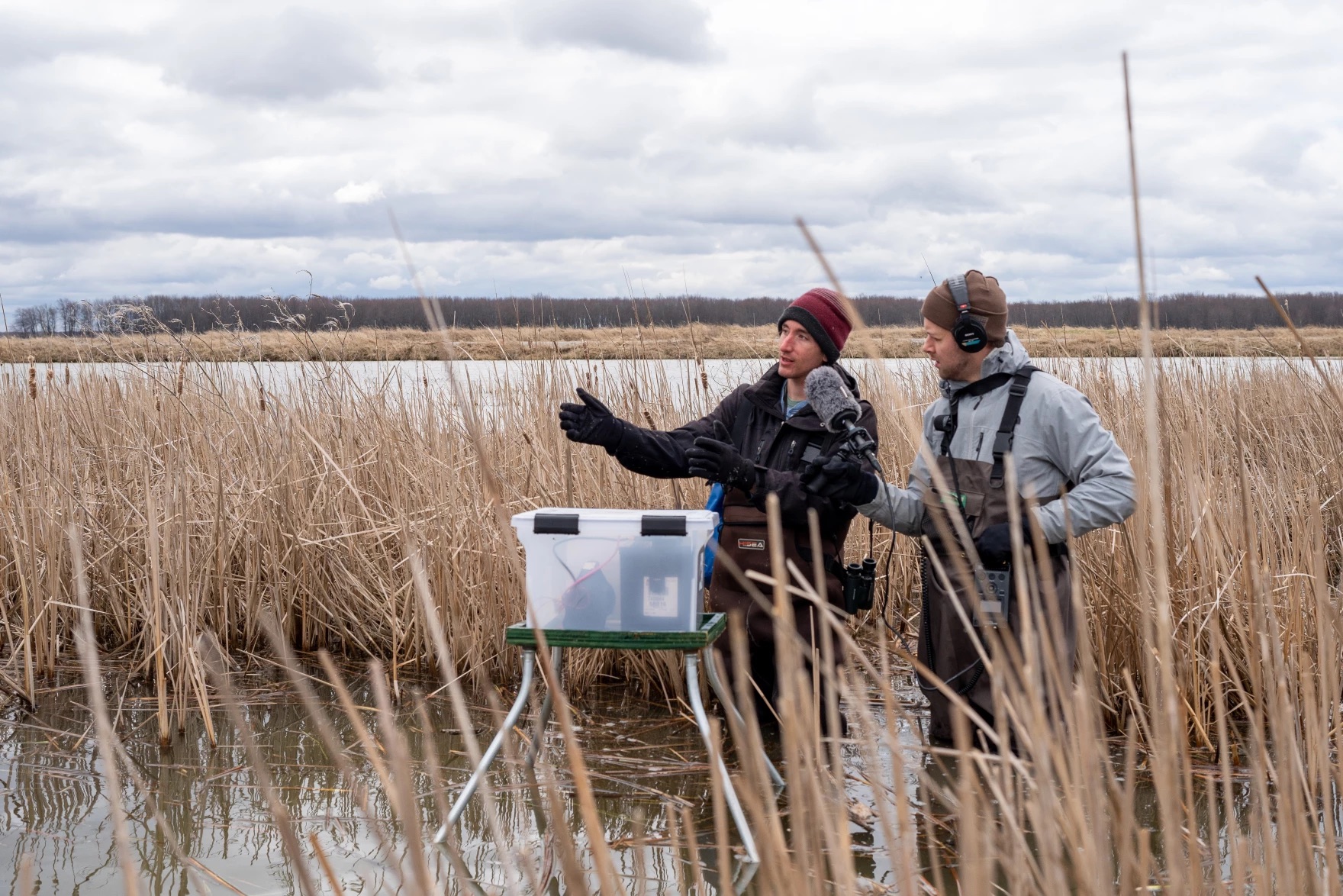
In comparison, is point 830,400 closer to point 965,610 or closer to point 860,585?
point 860,585

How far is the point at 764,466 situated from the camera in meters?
3.47

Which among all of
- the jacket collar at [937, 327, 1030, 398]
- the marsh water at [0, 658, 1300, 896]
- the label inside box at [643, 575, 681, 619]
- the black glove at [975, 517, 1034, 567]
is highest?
the jacket collar at [937, 327, 1030, 398]

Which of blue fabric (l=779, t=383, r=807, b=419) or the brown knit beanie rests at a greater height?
the brown knit beanie

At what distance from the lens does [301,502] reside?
15.1 feet

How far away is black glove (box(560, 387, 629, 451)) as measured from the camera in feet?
10.7

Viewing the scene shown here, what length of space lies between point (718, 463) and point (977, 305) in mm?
862

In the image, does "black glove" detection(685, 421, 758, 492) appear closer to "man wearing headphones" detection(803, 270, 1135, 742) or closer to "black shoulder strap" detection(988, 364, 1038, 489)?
"man wearing headphones" detection(803, 270, 1135, 742)

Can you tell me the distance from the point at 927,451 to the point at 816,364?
8.13 feet

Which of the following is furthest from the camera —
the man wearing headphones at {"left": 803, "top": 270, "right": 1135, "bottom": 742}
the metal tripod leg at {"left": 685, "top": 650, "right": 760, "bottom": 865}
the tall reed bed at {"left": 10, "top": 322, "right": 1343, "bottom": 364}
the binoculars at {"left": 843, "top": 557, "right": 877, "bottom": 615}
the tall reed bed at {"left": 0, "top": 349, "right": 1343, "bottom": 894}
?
the tall reed bed at {"left": 10, "top": 322, "right": 1343, "bottom": 364}

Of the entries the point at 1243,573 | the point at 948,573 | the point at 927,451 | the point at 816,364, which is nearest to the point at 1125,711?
the point at 1243,573

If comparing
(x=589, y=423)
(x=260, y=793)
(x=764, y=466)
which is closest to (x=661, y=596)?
(x=589, y=423)

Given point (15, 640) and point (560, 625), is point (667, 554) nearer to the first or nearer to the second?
point (560, 625)

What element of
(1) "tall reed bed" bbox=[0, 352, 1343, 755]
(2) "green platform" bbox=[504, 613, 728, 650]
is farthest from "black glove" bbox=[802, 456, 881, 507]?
(2) "green platform" bbox=[504, 613, 728, 650]

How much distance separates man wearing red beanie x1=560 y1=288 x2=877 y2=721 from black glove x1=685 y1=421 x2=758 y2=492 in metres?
0.10
